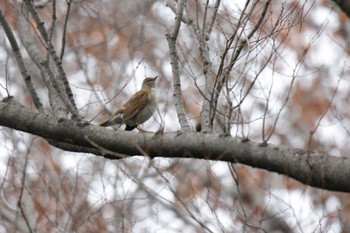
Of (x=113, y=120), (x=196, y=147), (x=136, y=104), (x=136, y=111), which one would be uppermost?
(x=136, y=104)

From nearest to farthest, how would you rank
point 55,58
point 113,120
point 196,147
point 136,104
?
point 196,147, point 55,58, point 113,120, point 136,104

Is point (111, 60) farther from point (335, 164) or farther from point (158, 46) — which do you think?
point (335, 164)

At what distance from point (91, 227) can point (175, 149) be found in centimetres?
381

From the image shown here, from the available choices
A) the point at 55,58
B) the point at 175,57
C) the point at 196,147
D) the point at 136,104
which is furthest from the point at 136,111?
the point at 196,147

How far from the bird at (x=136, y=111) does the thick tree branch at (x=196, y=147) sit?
2.53 m

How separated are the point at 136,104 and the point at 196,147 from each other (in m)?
3.58

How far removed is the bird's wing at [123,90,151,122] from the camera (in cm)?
750

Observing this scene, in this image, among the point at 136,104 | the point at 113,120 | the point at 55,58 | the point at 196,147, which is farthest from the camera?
the point at 136,104

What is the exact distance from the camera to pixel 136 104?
7.66 m

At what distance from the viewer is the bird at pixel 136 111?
24.3 feet

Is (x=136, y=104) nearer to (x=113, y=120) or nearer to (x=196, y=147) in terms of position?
(x=113, y=120)

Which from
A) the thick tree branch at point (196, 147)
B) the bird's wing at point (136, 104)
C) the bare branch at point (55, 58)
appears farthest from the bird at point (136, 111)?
the thick tree branch at point (196, 147)

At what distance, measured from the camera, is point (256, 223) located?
5070 millimetres

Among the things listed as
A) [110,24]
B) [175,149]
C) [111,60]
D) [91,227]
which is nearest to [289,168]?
[175,149]
